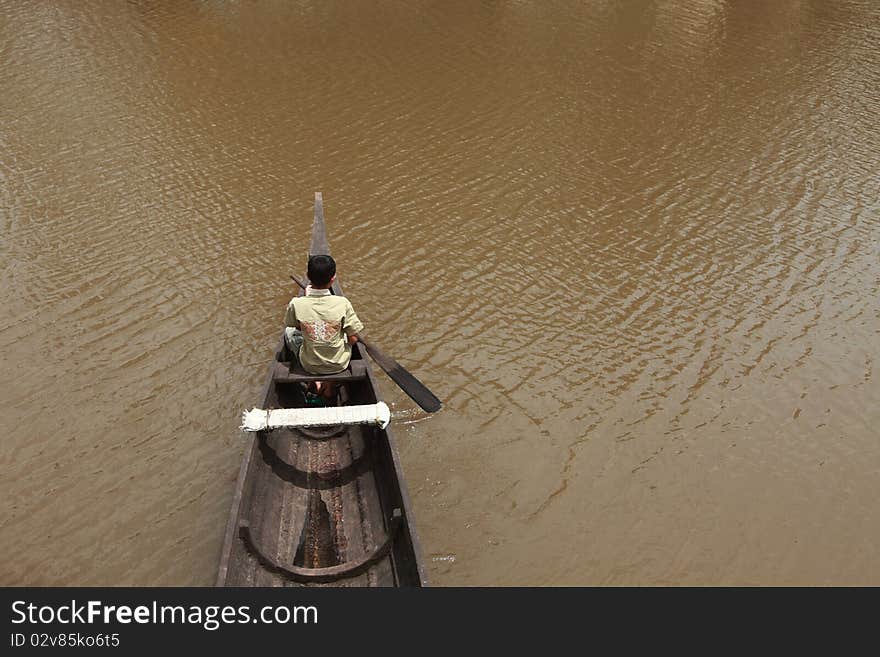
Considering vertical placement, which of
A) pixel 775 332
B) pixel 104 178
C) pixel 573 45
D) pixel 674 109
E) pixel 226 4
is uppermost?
pixel 226 4

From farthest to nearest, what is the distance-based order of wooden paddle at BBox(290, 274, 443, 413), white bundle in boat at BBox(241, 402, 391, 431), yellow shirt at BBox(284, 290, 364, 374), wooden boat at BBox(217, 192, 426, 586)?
wooden paddle at BBox(290, 274, 443, 413) → yellow shirt at BBox(284, 290, 364, 374) → white bundle in boat at BBox(241, 402, 391, 431) → wooden boat at BBox(217, 192, 426, 586)

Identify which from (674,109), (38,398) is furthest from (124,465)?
(674,109)

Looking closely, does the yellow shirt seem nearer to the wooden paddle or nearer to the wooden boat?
the wooden boat

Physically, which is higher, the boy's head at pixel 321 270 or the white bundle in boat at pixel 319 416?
the boy's head at pixel 321 270

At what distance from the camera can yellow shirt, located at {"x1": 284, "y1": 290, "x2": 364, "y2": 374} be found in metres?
5.27

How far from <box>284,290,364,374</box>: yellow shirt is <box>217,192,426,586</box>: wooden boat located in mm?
121

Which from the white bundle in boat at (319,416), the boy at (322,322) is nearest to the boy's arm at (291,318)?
the boy at (322,322)

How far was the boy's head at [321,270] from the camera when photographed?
5.15 meters

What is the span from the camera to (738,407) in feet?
21.0

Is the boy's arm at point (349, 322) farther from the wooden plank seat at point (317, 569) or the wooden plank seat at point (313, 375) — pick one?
the wooden plank seat at point (317, 569)

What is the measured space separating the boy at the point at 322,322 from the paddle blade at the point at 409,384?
347mm

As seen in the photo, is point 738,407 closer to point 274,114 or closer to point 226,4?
point 274,114

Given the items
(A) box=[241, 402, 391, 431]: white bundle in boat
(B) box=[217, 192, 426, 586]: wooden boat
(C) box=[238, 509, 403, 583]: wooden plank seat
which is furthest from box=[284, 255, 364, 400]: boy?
(C) box=[238, 509, 403, 583]: wooden plank seat

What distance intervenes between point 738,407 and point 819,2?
16404 millimetres
